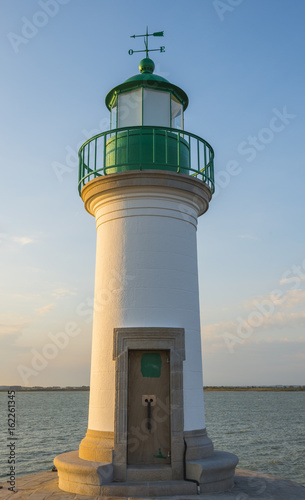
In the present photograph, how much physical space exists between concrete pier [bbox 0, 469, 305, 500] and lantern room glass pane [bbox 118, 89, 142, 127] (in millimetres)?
7987

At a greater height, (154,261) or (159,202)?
(159,202)

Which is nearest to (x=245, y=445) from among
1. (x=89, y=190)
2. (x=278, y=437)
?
(x=278, y=437)

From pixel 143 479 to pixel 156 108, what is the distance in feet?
26.6

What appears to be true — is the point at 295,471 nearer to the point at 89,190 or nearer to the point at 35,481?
the point at 35,481

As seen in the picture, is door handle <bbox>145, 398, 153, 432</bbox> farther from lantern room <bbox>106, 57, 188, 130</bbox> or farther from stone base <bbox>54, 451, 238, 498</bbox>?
lantern room <bbox>106, 57, 188, 130</bbox>

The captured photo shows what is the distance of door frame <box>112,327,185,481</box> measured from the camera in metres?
9.07

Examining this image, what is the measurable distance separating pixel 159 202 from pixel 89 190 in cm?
174

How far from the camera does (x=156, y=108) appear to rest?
35.9ft

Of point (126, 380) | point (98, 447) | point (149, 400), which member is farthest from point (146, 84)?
point (98, 447)

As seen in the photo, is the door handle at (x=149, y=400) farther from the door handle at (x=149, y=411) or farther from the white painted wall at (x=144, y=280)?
the white painted wall at (x=144, y=280)

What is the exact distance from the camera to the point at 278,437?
118 ft

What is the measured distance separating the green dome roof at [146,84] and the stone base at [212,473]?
328 inches

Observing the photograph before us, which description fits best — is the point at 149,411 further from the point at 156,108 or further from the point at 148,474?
the point at 156,108

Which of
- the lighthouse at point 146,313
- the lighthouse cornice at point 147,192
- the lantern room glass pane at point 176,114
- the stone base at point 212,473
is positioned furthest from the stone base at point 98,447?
the lantern room glass pane at point 176,114
